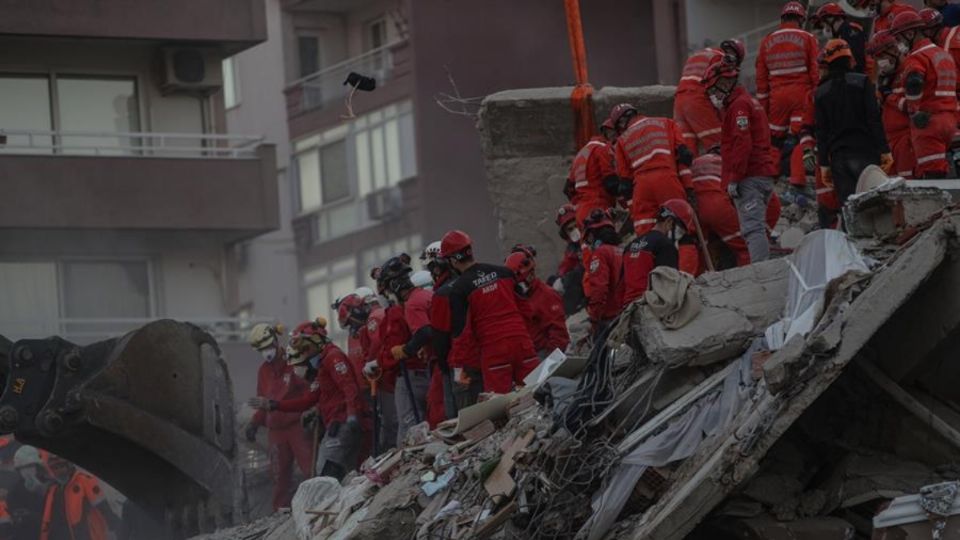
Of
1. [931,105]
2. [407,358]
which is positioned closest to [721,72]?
[931,105]

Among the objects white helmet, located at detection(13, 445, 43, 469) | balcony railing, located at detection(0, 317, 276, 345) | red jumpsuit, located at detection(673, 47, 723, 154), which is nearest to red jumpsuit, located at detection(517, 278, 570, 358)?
red jumpsuit, located at detection(673, 47, 723, 154)

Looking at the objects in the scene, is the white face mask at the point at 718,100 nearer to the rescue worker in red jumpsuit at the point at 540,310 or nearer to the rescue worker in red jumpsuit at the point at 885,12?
the rescue worker in red jumpsuit at the point at 885,12

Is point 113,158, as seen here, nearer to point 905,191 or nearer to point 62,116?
point 62,116

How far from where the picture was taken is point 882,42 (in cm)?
1842

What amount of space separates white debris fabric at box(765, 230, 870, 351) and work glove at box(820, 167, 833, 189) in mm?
2982

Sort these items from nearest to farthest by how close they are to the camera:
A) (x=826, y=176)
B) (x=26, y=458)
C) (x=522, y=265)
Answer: (x=826, y=176), (x=522, y=265), (x=26, y=458)

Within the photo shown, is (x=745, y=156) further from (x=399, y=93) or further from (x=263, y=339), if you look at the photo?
(x=399, y=93)

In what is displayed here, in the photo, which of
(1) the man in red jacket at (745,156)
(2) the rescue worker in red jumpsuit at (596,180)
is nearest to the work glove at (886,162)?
(1) the man in red jacket at (745,156)

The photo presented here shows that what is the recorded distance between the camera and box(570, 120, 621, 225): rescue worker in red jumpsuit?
2092 centimetres

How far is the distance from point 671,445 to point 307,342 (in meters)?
8.40

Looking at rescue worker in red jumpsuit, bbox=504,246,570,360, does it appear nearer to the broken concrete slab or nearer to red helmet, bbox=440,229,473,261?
red helmet, bbox=440,229,473,261

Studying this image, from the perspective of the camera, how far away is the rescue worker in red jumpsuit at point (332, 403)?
72.2 ft

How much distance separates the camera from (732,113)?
782 inches

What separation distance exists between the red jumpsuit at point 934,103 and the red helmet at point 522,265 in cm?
306
